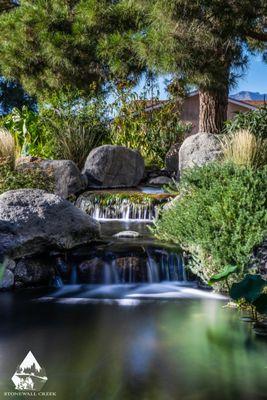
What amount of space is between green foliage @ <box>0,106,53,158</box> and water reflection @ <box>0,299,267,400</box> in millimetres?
8682

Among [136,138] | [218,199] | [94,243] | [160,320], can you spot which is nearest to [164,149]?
[136,138]

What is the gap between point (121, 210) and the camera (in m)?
10.4

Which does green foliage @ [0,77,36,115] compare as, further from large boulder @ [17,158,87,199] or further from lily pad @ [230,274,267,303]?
lily pad @ [230,274,267,303]

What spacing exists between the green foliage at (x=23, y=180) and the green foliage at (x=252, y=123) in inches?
160

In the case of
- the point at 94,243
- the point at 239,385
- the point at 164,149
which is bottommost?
the point at 239,385

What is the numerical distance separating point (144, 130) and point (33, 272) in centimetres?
986

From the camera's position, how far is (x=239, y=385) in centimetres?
357

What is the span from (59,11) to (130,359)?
530 inches

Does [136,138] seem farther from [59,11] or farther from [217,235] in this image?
[217,235]

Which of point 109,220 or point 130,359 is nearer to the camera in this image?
point 130,359

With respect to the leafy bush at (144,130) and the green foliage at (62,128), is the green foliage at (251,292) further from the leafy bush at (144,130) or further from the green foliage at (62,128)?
the leafy bush at (144,130)

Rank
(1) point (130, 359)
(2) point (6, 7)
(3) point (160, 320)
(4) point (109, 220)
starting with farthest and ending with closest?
1. (2) point (6, 7)
2. (4) point (109, 220)
3. (3) point (160, 320)
4. (1) point (130, 359)

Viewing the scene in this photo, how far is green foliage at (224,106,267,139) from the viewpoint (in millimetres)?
11434

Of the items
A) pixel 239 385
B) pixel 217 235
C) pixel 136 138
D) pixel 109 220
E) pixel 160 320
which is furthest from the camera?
pixel 136 138
